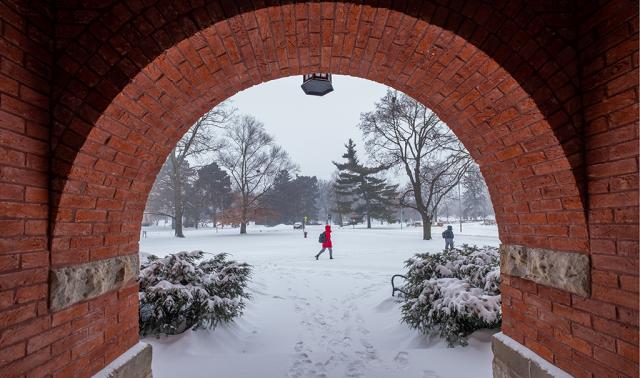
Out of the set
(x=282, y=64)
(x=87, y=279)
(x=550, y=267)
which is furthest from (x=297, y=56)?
(x=550, y=267)

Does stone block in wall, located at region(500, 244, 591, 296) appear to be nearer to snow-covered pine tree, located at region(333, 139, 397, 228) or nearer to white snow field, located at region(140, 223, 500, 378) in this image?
white snow field, located at region(140, 223, 500, 378)

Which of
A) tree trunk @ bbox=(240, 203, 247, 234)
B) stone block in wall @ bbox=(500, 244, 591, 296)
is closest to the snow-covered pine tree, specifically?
tree trunk @ bbox=(240, 203, 247, 234)

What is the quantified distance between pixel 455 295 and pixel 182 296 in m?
3.87

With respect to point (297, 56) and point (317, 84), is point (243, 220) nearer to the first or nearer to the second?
point (317, 84)

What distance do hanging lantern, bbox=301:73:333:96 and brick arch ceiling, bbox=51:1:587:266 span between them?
1.46m

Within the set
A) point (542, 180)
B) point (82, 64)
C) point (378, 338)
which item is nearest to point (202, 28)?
point (82, 64)

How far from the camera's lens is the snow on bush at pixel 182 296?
4.69m

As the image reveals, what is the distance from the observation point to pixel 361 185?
47.7m

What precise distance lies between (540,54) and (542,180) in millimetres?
922

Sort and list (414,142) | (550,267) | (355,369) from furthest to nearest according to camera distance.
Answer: (414,142) → (355,369) → (550,267)

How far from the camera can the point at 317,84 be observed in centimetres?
449

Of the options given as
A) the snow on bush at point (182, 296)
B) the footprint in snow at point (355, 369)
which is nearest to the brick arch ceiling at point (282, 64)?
the snow on bush at point (182, 296)

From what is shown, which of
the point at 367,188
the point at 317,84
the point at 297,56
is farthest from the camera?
the point at 367,188

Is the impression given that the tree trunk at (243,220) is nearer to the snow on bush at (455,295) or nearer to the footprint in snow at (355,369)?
the snow on bush at (455,295)
